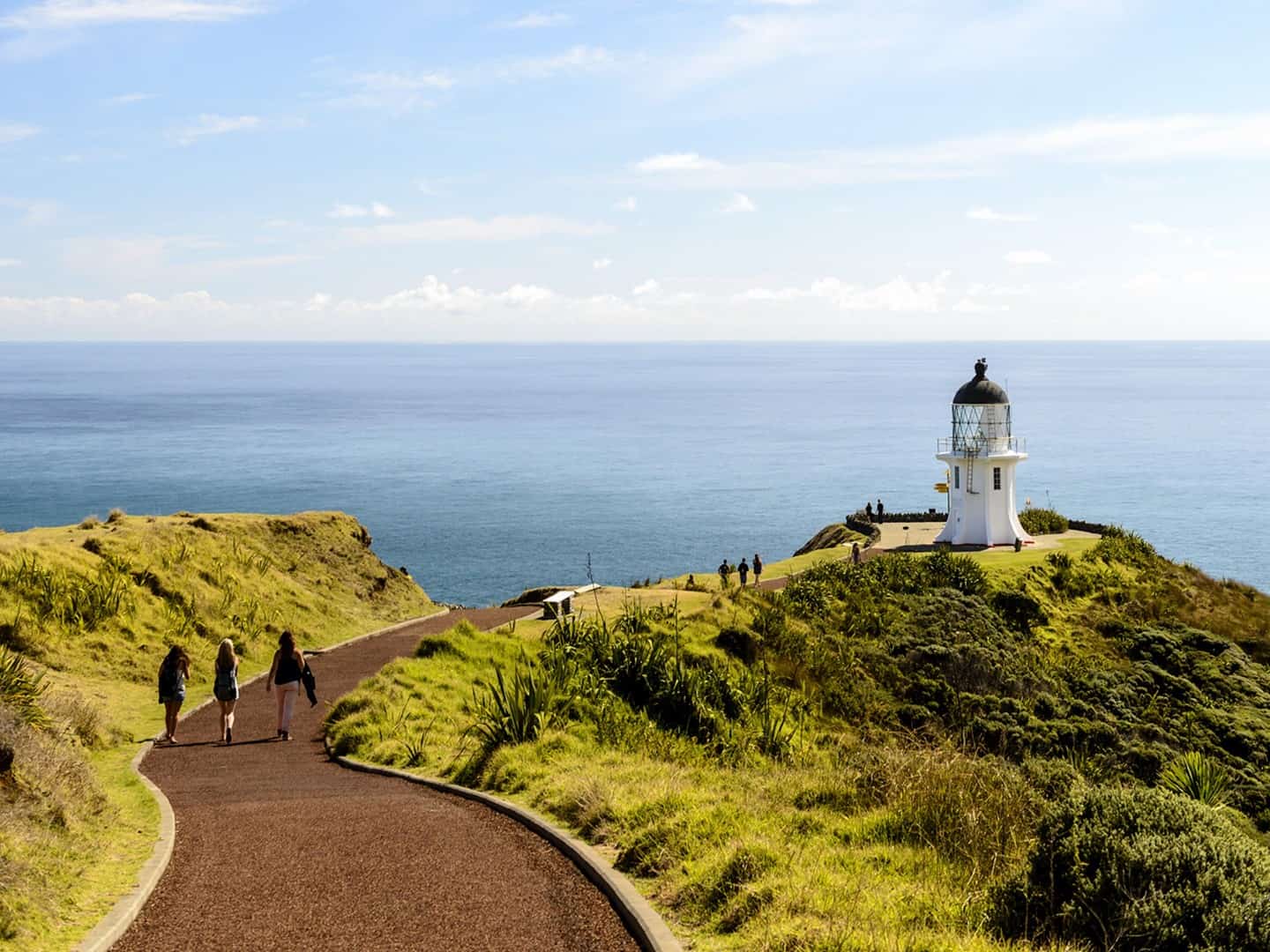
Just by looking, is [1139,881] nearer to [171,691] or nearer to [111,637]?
[171,691]

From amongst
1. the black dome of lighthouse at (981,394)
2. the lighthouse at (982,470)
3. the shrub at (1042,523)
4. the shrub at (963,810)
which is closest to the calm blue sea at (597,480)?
the shrub at (1042,523)

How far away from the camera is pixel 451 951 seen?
8.33 meters

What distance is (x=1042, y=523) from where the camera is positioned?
4950 centimetres

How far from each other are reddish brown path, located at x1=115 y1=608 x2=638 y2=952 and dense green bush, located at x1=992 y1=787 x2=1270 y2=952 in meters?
2.93

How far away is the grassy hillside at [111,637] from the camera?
381 inches

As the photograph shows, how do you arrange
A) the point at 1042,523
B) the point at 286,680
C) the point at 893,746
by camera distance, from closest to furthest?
the point at 286,680 → the point at 893,746 → the point at 1042,523

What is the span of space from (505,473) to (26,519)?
4666 cm

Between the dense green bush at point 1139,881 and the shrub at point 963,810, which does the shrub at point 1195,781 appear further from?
the dense green bush at point 1139,881

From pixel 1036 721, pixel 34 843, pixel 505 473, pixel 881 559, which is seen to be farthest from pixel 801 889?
pixel 505 473

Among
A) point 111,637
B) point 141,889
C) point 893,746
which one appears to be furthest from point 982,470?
point 141,889

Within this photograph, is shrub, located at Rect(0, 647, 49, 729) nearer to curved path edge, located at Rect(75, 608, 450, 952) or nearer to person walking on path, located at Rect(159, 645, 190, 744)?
curved path edge, located at Rect(75, 608, 450, 952)

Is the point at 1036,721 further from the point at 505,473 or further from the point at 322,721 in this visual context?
the point at 505,473

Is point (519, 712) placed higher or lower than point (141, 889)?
lower

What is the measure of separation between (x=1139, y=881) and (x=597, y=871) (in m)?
4.16
